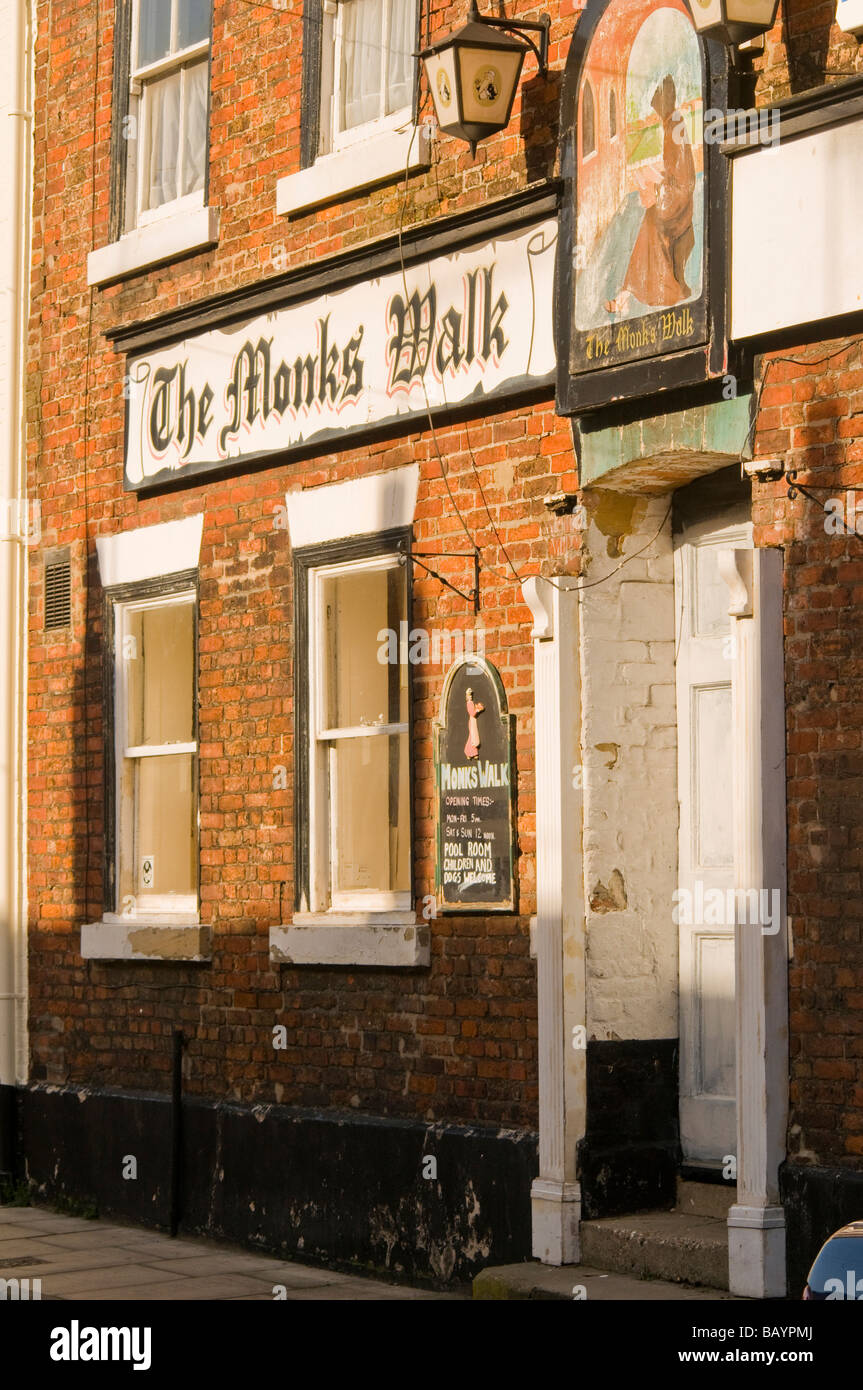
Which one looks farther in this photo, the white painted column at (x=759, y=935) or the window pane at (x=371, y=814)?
the window pane at (x=371, y=814)

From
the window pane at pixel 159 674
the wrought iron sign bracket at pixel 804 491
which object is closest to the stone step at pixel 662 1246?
the wrought iron sign bracket at pixel 804 491

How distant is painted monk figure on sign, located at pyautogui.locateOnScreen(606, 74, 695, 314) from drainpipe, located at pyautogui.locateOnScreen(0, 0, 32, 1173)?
197 inches

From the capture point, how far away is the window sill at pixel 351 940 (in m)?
8.98

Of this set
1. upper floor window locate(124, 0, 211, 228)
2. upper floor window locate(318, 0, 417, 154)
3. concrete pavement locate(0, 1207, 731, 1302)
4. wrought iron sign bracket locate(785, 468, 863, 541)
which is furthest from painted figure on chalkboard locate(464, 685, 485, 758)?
upper floor window locate(124, 0, 211, 228)

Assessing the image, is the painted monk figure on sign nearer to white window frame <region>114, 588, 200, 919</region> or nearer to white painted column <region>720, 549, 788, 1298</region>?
white painted column <region>720, 549, 788, 1298</region>

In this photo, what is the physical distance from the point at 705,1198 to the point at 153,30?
265 inches

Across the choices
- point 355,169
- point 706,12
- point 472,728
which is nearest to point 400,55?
point 355,169

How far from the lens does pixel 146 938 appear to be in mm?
10664

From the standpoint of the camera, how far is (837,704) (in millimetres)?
7145

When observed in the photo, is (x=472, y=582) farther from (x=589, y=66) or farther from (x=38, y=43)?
(x=38, y=43)

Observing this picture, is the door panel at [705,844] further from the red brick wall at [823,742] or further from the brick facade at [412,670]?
the red brick wall at [823,742]

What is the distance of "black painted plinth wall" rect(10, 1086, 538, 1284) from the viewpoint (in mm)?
8500

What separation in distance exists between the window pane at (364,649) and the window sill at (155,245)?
2060 mm

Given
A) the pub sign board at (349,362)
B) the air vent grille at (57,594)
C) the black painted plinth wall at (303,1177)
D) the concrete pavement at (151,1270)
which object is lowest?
the concrete pavement at (151,1270)
